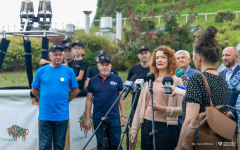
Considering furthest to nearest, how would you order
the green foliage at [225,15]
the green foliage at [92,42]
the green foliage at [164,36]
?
the green foliage at [225,15] < the green foliage at [92,42] < the green foliage at [164,36]

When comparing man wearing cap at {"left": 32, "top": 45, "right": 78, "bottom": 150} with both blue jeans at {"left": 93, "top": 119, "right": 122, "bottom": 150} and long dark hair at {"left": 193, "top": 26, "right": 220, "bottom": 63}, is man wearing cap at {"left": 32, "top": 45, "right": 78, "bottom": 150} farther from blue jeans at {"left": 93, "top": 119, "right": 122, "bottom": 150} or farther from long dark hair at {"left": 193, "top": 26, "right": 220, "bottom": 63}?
long dark hair at {"left": 193, "top": 26, "right": 220, "bottom": 63}

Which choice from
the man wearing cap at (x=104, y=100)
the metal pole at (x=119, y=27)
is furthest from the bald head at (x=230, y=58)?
the metal pole at (x=119, y=27)

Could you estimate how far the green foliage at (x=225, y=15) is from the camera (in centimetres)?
2956

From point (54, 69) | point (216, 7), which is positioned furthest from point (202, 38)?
point (216, 7)

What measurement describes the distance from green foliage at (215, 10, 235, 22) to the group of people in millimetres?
24676

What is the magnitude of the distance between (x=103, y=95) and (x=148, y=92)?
4.68 feet

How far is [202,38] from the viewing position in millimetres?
3467

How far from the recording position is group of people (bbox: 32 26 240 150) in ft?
10.9

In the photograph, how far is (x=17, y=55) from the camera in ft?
68.9

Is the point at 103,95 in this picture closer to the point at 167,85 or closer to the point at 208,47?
the point at 167,85

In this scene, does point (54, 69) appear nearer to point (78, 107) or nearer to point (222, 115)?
point (78, 107)

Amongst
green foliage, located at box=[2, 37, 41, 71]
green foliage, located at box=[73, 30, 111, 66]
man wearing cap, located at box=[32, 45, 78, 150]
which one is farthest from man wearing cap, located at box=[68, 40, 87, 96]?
green foliage, located at box=[2, 37, 41, 71]

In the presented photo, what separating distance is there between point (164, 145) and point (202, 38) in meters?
1.69

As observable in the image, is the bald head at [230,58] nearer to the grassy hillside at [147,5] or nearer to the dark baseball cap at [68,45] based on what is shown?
the dark baseball cap at [68,45]
